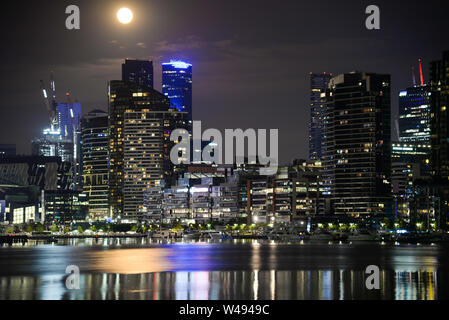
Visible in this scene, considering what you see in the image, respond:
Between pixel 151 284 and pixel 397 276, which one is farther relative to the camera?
pixel 397 276

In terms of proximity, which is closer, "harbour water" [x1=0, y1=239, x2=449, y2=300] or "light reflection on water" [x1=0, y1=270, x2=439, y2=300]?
"light reflection on water" [x1=0, y1=270, x2=439, y2=300]

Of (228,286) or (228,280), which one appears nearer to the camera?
(228,286)

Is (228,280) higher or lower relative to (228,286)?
lower

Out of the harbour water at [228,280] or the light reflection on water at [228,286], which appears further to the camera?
the harbour water at [228,280]
